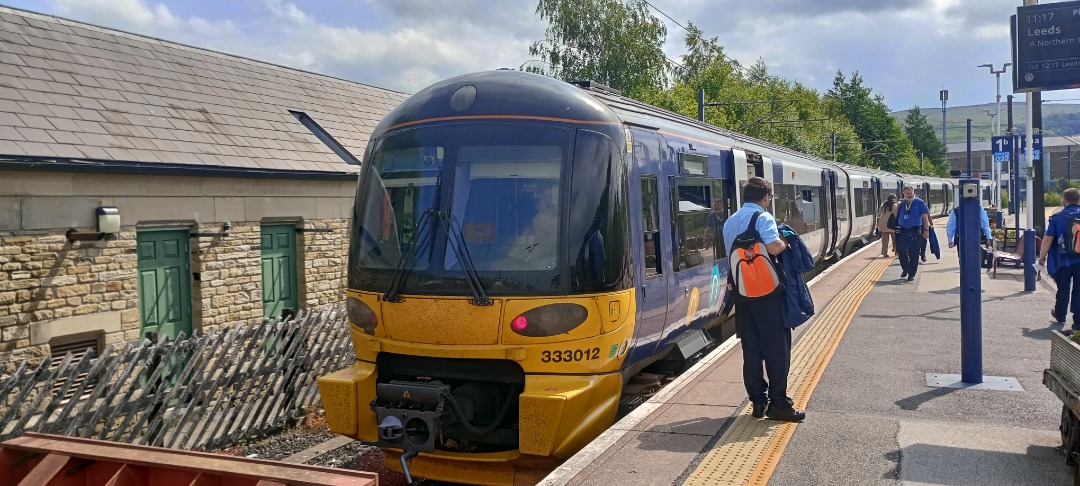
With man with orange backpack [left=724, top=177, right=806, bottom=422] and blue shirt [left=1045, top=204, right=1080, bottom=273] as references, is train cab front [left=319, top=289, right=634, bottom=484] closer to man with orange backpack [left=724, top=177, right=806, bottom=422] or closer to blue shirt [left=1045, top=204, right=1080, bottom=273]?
man with orange backpack [left=724, top=177, right=806, bottom=422]

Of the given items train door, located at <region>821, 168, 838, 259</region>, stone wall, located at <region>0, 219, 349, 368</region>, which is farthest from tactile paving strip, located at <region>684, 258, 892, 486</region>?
train door, located at <region>821, 168, 838, 259</region>

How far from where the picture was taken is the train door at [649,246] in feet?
22.0

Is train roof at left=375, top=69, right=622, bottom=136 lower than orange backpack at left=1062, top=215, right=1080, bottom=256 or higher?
higher

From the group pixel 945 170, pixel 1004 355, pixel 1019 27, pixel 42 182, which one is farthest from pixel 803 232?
pixel 945 170

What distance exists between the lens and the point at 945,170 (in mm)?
105312

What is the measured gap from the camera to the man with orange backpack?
241 inches

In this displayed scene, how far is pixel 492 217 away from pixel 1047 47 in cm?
1057

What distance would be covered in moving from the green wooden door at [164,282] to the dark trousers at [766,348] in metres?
8.17

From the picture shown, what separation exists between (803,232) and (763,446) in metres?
10.6

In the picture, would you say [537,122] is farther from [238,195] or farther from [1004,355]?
[238,195]

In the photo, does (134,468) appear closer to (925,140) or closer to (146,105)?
(146,105)

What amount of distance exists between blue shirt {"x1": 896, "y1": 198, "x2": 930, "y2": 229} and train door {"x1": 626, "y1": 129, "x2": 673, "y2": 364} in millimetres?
9975

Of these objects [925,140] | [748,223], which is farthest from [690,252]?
[925,140]

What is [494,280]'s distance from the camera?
19.6 feet
